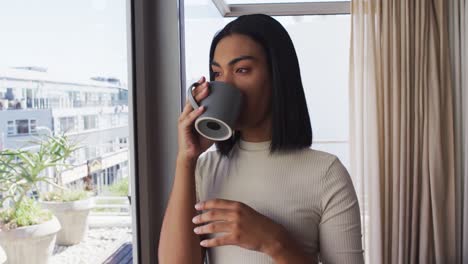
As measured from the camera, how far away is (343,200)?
2.30ft

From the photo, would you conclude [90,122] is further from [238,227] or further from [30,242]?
[238,227]

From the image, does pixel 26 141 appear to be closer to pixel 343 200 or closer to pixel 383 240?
pixel 343 200

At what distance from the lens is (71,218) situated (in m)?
0.93

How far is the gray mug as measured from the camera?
64 centimetres

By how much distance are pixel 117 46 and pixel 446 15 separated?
223 cm

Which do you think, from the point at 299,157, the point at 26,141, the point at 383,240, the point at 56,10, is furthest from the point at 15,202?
the point at 383,240

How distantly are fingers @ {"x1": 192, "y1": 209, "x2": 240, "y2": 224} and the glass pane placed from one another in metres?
0.36

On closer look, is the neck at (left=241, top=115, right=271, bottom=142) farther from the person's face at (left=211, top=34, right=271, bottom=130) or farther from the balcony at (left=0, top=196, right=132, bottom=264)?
the balcony at (left=0, top=196, right=132, bottom=264)

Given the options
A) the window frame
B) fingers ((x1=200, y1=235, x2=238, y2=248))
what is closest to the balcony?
fingers ((x1=200, y1=235, x2=238, y2=248))

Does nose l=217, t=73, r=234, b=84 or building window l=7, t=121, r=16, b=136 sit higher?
nose l=217, t=73, r=234, b=84

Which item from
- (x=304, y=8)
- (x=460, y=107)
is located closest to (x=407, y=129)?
(x=460, y=107)

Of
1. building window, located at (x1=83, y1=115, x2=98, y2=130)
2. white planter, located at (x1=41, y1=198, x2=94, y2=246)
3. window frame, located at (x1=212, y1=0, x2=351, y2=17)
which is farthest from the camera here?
window frame, located at (x1=212, y1=0, x2=351, y2=17)

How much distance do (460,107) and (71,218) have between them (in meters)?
2.50

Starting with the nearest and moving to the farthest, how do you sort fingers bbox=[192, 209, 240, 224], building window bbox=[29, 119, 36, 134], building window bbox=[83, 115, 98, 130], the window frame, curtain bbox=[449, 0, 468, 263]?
fingers bbox=[192, 209, 240, 224] → building window bbox=[29, 119, 36, 134] → building window bbox=[83, 115, 98, 130] → curtain bbox=[449, 0, 468, 263] → the window frame
